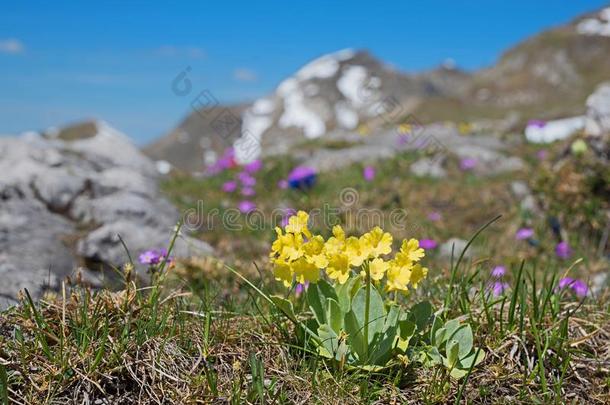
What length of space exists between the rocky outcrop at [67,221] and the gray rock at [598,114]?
5247 mm

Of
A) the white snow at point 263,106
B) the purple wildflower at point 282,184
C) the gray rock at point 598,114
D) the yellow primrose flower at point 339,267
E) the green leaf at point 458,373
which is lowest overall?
the green leaf at point 458,373

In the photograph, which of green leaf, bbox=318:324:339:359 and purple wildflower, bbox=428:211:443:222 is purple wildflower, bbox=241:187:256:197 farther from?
green leaf, bbox=318:324:339:359

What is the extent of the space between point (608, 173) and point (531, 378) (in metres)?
4.95

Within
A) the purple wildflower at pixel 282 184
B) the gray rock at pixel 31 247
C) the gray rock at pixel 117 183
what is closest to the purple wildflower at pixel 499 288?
the gray rock at pixel 31 247

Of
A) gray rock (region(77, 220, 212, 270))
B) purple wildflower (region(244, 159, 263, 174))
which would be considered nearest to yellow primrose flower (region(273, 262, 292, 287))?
gray rock (region(77, 220, 212, 270))

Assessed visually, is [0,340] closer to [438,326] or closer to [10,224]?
[438,326]

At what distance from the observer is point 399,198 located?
8703 mm

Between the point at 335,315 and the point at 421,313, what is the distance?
0.40 metres

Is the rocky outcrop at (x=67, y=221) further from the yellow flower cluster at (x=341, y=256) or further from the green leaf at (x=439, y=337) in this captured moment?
the green leaf at (x=439, y=337)

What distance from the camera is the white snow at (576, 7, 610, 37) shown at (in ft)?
327

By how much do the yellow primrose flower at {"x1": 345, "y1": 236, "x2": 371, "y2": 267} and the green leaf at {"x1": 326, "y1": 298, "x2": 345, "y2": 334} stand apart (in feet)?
1.00

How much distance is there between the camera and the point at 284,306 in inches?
99.0

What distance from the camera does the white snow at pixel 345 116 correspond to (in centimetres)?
12081

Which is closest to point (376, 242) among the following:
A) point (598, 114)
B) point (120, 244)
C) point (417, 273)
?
point (417, 273)
